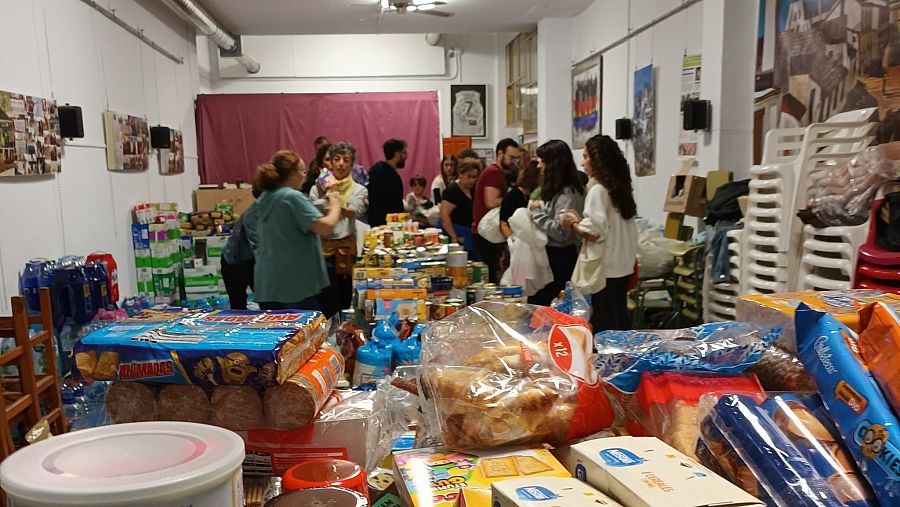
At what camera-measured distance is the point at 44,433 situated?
1028 millimetres

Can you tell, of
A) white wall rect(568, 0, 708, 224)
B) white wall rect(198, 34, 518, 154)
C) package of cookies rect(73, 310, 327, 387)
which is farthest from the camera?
white wall rect(198, 34, 518, 154)

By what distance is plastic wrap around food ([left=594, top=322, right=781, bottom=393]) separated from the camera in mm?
1167

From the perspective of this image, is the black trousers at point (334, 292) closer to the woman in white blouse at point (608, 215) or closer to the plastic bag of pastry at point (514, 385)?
the woman in white blouse at point (608, 215)

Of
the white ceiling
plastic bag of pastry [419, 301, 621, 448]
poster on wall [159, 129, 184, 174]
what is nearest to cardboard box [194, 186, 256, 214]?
poster on wall [159, 129, 184, 174]

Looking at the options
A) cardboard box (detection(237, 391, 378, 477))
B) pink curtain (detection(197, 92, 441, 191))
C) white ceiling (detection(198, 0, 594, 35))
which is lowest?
cardboard box (detection(237, 391, 378, 477))

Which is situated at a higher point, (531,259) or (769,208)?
(769,208)

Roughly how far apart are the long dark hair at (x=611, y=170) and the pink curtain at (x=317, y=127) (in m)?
6.58

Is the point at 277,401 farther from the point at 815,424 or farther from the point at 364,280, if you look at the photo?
the point at 364,280

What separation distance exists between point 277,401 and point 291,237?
2735mm

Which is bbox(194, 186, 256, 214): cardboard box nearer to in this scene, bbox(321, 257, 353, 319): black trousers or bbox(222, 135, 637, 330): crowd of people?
bbox(222, 135, 637, 330): crowd of people

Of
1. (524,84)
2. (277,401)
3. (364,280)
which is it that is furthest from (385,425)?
(524,84)

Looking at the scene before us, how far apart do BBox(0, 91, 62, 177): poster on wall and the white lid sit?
12.3ft

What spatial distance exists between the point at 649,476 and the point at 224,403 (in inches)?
29.9

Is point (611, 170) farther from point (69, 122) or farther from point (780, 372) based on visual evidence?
point (69, 122)
